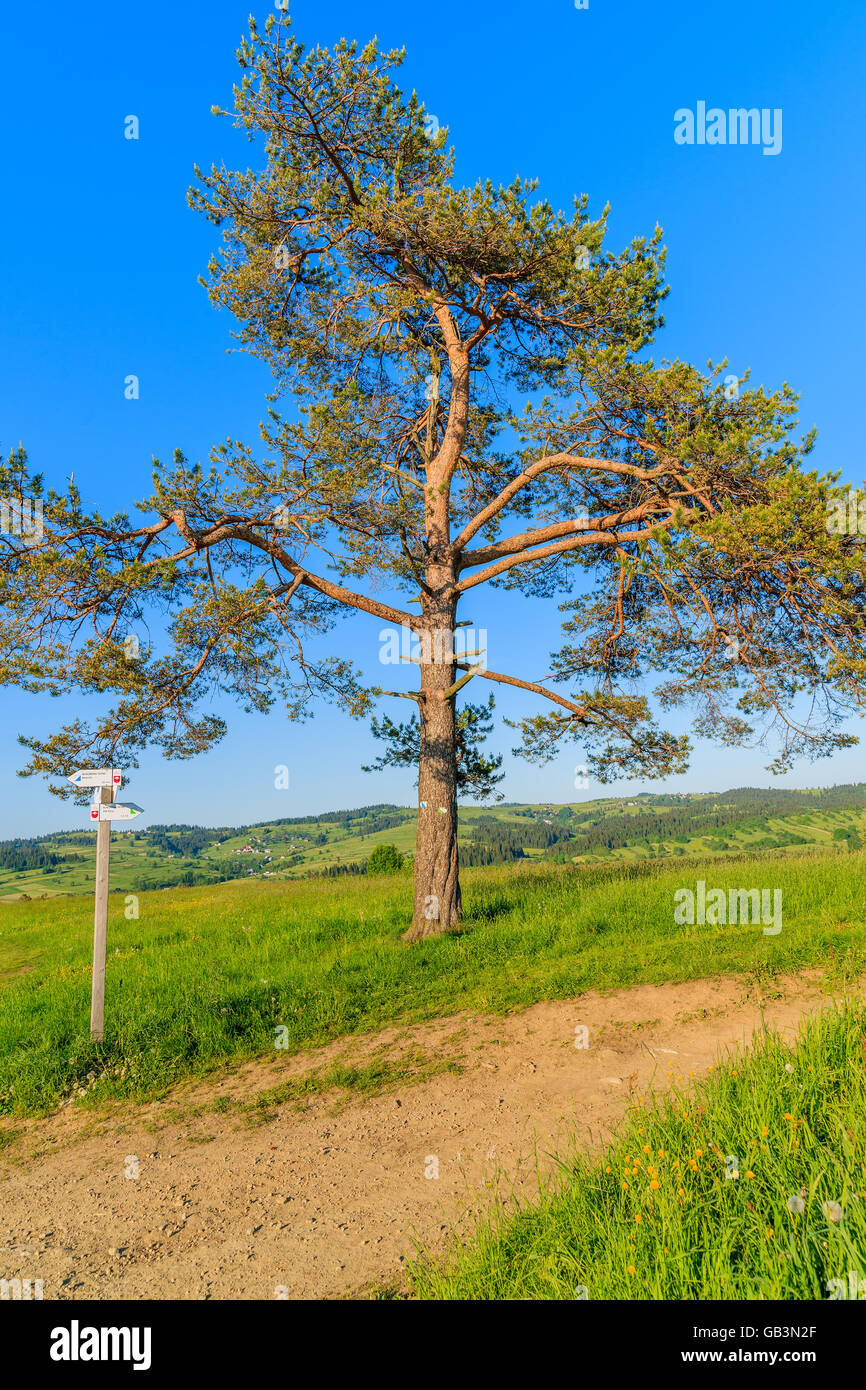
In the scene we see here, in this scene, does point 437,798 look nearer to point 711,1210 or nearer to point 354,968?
point 354,968

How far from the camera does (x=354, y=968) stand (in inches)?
376

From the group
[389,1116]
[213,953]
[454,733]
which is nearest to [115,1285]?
[389,1116]

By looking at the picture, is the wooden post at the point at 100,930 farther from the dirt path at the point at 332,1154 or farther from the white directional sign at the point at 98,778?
the dirt path at the point at 332,1154

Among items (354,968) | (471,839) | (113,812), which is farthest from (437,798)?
(471,839)

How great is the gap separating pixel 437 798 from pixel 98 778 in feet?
17.5

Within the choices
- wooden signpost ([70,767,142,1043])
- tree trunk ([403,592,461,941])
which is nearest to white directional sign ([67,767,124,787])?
wooden signpost ([70,767,142,1043])

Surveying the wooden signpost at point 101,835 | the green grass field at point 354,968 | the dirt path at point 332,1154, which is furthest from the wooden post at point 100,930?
the dirt path at point 332,1154

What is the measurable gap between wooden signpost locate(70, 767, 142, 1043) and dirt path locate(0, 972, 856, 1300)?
4.09ft

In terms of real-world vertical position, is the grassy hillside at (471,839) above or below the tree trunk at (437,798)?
below

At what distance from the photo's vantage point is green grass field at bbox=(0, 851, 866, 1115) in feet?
24.7

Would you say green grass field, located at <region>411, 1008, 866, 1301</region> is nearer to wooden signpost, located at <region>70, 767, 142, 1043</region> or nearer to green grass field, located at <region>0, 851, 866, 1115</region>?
green grass field, located at <region>0, 851, 866, 1115</region>

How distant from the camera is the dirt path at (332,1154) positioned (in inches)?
159

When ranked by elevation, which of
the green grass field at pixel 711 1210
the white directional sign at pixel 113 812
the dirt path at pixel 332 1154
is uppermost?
the white directional sign at pixel 113 812

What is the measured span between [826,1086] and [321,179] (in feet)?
48.1
